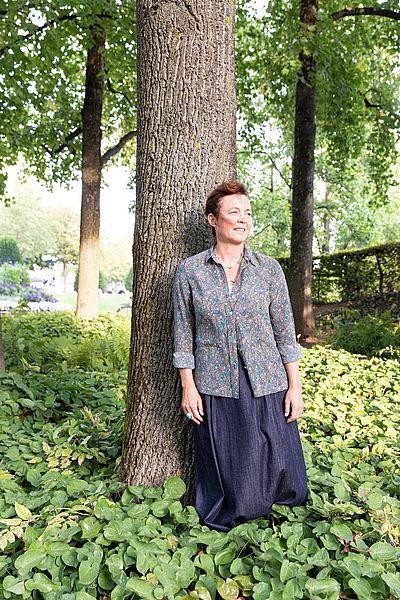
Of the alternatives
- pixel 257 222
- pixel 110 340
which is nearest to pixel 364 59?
Answer: pixel 110 340

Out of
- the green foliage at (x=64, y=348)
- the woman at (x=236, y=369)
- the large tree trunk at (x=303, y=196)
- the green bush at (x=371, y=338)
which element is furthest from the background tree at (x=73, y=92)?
the woman at (x=236, y=369)

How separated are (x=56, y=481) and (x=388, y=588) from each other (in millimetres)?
1777

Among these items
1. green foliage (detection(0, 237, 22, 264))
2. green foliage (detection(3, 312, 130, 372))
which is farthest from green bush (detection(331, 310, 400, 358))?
green foliage (detection(0, 237, 22, 264))

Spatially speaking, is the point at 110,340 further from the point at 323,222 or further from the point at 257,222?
the point at 323,222

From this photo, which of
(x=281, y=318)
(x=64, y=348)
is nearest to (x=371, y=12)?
(x=64, y=348)

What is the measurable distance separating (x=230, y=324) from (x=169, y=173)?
2.98 feet

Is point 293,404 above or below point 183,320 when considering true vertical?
below

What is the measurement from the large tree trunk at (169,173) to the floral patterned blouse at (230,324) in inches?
9.3

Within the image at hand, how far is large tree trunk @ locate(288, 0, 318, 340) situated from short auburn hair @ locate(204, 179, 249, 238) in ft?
22.7

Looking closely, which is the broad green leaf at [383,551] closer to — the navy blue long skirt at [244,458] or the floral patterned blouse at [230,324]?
the navy blue long skirt at [244,458]

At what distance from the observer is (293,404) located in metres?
2.86

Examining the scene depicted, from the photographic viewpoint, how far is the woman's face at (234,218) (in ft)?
9.03

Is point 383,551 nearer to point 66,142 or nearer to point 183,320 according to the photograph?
point 183,320

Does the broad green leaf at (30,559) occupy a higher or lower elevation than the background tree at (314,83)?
lower
